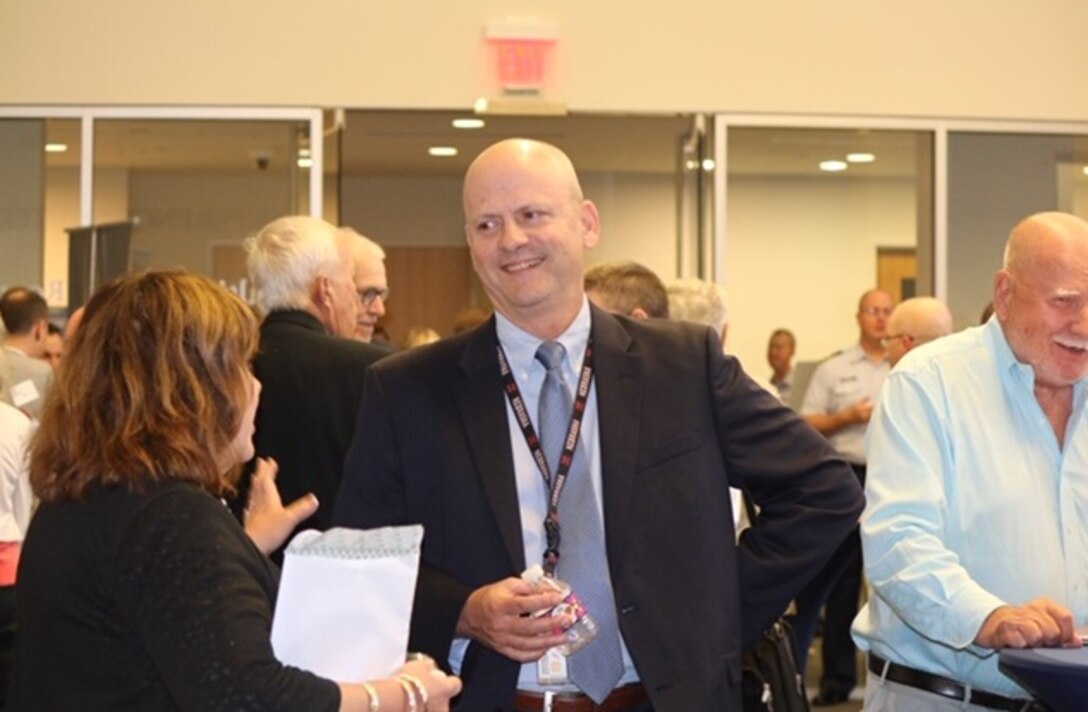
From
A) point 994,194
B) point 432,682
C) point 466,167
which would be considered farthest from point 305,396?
point 994,194

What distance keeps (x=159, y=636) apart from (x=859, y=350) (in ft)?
22.3

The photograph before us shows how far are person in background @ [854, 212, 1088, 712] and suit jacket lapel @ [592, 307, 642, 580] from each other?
0.59 m

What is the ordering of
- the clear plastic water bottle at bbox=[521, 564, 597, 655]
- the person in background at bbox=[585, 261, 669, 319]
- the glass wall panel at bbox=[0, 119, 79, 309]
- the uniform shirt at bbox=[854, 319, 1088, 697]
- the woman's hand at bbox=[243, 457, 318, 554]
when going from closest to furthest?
1. the clear plastic water bottle at bbox=[521, 564, 597, 655]
2. the woman's hand at bbox=[243, 457, 318, 554]
3. the uniform shirt at bbox=[854, 319, 1088, 697]
4. the person in background at bbox=[585, 261, 669, 319]
5. the glass wall panel at bbox=[0, 119, 79, 309]

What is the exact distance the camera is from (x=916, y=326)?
7172 mm

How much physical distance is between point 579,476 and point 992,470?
2.94 ft

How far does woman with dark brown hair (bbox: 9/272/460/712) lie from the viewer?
6.71 feet

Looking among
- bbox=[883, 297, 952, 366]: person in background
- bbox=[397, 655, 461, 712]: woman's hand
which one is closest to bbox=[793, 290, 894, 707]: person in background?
bbox=[883, 297, 952, 366]: person in background

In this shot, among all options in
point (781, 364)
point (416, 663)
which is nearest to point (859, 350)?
point (781, 364)

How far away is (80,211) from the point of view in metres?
8.94

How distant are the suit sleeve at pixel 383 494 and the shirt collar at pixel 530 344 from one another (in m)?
0.23

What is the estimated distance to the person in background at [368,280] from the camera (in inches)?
216

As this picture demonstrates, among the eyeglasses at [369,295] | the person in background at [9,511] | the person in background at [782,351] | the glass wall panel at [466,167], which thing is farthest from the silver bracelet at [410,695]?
the person in background at [782,351]

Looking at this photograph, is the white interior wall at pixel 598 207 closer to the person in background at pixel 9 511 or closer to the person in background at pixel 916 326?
the person in background at pixel 916 326

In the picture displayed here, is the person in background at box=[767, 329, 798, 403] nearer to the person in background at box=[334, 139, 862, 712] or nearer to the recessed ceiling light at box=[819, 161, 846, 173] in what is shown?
the recessed ceiling light at box=[819, 161, 846, 173]
